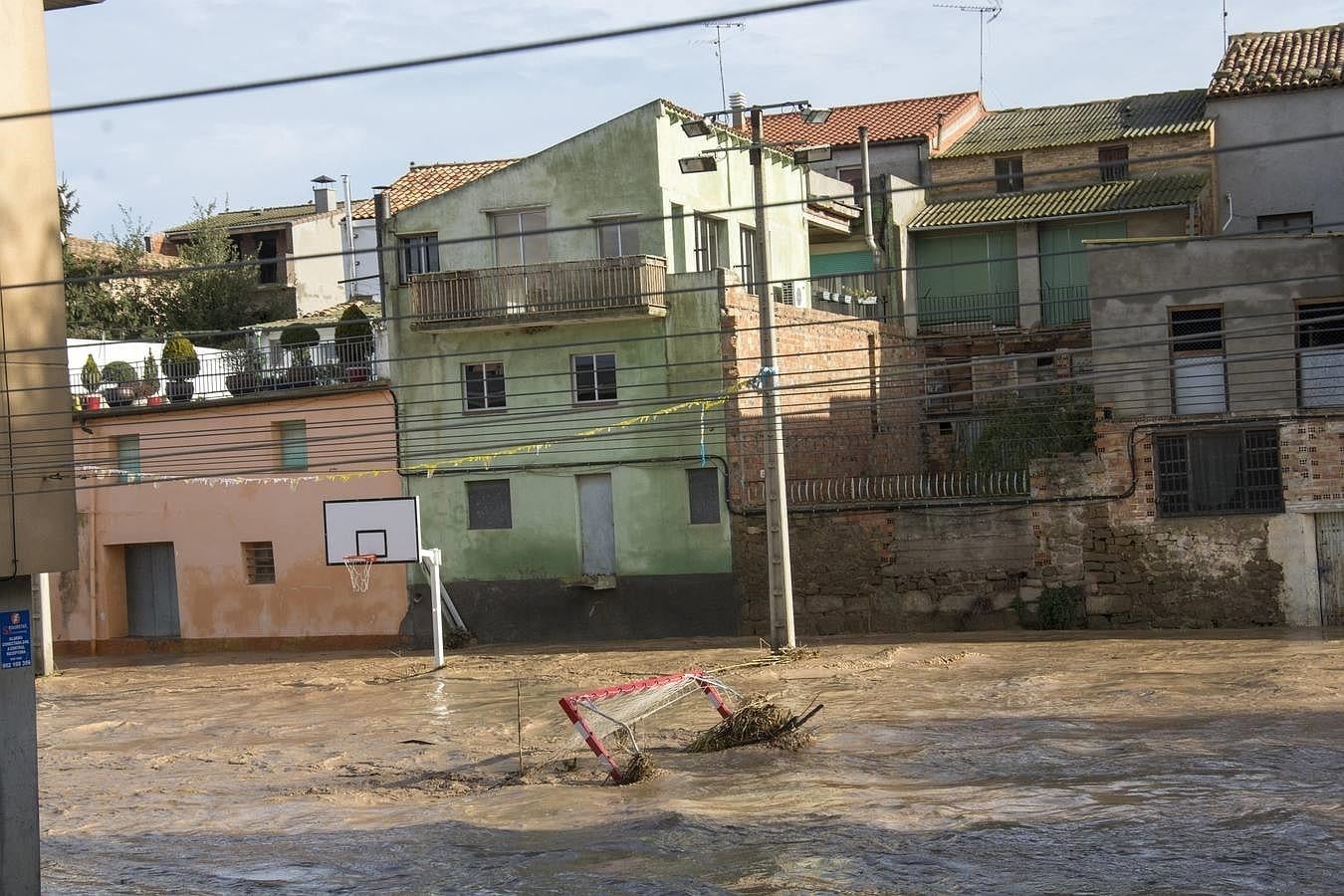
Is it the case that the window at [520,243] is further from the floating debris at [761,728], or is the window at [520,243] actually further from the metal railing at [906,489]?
the floating debris at [761,728]

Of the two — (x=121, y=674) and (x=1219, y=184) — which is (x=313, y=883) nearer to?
(x=121, y=674)

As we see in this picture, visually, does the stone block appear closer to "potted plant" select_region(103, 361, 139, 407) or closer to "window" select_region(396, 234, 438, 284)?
"window" select_region(396, 234, 438, 284)

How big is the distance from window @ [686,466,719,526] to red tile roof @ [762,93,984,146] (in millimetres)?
18961

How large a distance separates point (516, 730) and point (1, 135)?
11475 mm

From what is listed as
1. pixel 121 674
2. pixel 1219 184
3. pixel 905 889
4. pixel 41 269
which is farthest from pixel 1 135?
pixel 1219 184

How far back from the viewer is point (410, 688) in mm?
25406

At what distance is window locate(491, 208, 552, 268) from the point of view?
31281mm

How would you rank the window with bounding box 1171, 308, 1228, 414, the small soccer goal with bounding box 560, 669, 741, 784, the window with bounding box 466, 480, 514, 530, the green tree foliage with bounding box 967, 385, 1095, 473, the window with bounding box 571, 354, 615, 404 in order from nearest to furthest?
the small soccer goal with bounding box 560, 669, 741, 784 < the window with bounding box 1171, 308, 1228, 414 < the green tree foliage with bounding box 967, 385, 1095, 473 < the window with bounding box 571, 354, 615, 404 < the window with bounding box 466, 480, 514, 530

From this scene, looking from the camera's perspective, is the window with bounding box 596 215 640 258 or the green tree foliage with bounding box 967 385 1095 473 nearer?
the green tree foliage with bounding box 967 385 1095 473

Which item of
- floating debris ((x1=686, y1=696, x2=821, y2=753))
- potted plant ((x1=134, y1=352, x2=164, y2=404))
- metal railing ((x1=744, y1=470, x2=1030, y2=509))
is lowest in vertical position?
floating debris ((x1=686, y1=696, x2=821, y2=753))

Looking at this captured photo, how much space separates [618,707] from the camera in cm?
1656

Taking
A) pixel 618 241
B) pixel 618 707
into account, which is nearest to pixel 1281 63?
pixel 618 241

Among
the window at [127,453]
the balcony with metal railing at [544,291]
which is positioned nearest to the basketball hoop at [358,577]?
the balcony with metal railing at [544,291]

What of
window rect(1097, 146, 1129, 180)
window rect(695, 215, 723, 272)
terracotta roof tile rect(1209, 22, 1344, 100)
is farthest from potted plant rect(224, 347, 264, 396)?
terracotta roof tile rect(1209, 22, 1344, 100)
